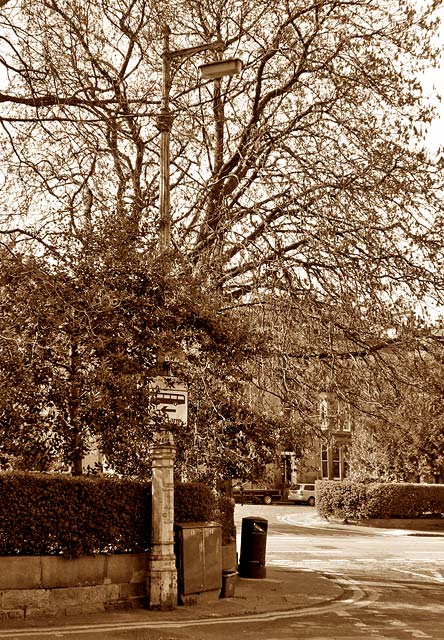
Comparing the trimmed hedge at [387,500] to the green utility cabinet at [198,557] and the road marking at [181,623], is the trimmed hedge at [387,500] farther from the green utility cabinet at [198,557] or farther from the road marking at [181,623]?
the green utility cabinet at [198,557]

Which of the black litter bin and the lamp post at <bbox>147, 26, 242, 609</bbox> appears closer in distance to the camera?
the lamp post at <bbox>147, 26, 242, 609</bbox>

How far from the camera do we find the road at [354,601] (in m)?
9.32

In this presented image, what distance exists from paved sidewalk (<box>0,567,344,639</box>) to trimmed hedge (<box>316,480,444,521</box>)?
59.0ft

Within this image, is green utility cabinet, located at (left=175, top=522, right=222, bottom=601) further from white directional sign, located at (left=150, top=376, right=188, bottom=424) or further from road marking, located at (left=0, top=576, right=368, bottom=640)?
white directional sign, located at (left=150, top=376, right=188, bottom=424)

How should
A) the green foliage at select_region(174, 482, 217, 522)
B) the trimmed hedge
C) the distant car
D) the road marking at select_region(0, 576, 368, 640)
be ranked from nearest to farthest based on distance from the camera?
the road marking at select_region(0, 576, 368, 640)
the green foliage at select_region(174, 482, 217, 522)
the trimmed hedge
the distant car

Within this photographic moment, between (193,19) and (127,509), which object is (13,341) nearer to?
(127,509)

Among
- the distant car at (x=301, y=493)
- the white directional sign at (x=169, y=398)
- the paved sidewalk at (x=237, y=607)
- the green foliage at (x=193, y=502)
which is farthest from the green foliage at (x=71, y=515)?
the distant car at (x=301, y=493)

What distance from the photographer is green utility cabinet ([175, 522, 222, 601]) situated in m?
11.1

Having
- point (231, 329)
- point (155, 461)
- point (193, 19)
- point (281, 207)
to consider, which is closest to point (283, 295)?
point (281, 207)

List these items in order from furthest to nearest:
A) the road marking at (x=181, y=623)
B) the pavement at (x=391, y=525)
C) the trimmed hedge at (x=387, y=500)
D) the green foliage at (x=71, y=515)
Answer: the trimmed hedge at (x=387, y=500) → the pavement at (x=391, y=525) → the green foliage at (x=71, y=515) → the road marking at (x=181, y=623)

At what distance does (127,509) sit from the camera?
11.1 metres

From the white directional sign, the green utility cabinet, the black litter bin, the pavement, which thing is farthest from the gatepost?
the pavement

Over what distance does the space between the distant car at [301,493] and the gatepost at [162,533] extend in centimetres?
4315

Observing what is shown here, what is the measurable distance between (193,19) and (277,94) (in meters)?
2.38
